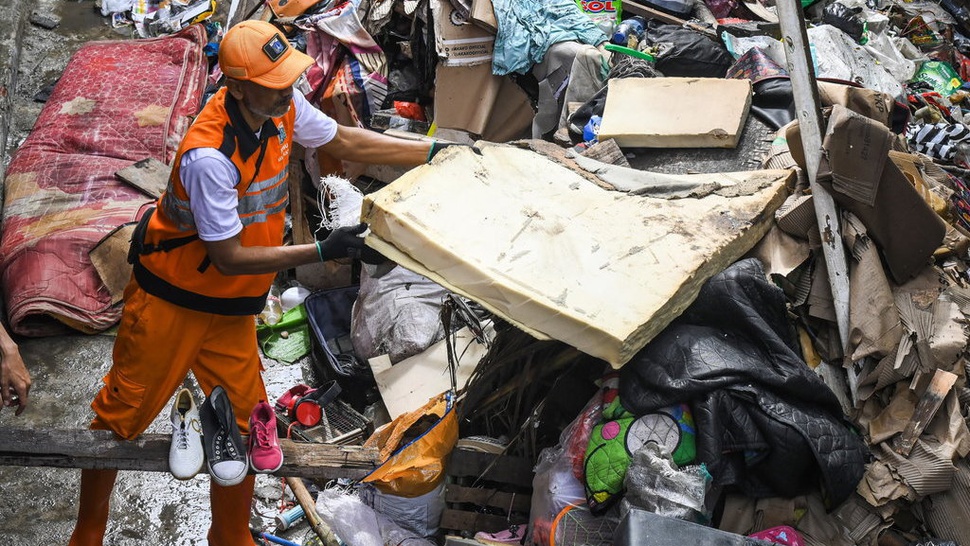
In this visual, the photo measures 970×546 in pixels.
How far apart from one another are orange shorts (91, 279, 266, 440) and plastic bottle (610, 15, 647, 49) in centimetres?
322

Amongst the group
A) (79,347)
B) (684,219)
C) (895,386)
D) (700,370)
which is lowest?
(79,347)

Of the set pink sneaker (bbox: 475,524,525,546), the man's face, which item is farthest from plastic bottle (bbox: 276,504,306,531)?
the man's face

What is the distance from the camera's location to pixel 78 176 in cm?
546

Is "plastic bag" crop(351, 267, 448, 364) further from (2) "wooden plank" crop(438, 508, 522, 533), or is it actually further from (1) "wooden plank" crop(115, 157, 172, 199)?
(1) "wooden plank" crop(115, 157, 172, 199)

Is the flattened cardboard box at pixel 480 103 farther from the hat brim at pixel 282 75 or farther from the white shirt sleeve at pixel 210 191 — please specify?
the white shirt sleeve at pixel 210 191

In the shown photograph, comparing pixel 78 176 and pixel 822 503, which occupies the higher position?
pixel 822 503

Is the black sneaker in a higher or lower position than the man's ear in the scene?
lower

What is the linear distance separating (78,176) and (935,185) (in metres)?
4.77

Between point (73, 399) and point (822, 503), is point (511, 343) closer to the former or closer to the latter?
point (822, 503)

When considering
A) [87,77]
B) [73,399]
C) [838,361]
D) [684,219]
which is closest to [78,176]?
[87,77]

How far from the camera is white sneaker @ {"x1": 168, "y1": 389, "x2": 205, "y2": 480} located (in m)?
3.02

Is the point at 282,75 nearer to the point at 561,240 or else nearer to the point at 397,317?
the point at 561,240

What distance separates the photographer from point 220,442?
3.10m

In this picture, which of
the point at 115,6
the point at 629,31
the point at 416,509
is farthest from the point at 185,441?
the point at 115,6
